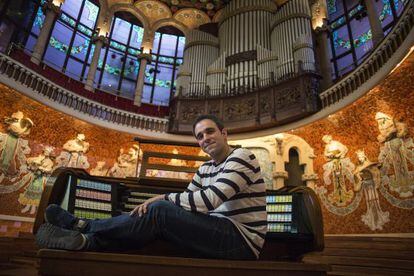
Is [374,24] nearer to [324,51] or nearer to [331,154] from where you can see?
[324,51]

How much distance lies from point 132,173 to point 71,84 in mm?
3372

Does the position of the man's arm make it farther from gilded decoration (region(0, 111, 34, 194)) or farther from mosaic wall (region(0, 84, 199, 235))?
gilded decoration (region(0, 111, 34, 194))

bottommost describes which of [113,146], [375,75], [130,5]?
[113,146]

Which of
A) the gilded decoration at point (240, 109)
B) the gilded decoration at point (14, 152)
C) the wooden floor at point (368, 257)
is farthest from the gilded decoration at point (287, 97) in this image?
the gilded decoration at point (14, 152)

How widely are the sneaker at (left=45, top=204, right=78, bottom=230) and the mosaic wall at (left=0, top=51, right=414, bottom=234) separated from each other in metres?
5.39

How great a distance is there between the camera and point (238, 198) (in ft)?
4.49

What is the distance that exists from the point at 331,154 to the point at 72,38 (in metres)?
8.77

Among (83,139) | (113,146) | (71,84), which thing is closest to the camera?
(83,139)

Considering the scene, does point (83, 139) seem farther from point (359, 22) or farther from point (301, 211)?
point (359, 22)

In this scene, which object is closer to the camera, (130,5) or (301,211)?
(301,211)

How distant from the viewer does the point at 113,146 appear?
770cm

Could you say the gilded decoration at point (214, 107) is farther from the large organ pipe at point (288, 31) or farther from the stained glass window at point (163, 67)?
the stained glass window at point (163, 67)

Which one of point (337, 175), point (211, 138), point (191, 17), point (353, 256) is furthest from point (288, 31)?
point (211, 138)

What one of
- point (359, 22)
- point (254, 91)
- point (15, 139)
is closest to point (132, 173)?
point (15, 139)
